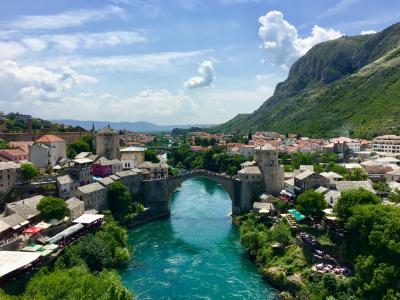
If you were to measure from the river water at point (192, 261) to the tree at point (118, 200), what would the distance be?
3409 millimetres

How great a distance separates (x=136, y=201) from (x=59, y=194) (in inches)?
535

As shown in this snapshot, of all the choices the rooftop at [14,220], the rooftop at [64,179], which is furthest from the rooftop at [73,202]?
the rooftop at [14,220]

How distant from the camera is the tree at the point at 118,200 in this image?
186ft

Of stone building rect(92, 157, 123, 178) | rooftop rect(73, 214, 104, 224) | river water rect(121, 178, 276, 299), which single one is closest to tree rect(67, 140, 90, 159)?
stone building rect(92, 157, 123, 178)

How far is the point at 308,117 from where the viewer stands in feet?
550

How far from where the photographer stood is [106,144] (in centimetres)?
7300

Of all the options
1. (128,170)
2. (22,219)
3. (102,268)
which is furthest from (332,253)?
(128,170)

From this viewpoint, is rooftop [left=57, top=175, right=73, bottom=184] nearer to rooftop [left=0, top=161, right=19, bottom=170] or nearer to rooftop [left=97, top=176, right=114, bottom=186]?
rooftop [left=0, top=161, right=19, bottom=170]

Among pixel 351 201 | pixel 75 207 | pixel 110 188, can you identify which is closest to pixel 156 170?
pixel 110 188

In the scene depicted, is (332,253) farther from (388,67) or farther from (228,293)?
(388,67)

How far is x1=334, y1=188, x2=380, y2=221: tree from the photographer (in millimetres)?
39562

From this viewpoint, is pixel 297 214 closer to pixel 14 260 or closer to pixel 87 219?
pixel 87 219

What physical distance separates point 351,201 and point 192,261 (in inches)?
665

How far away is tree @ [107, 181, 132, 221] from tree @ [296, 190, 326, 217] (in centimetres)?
2363
